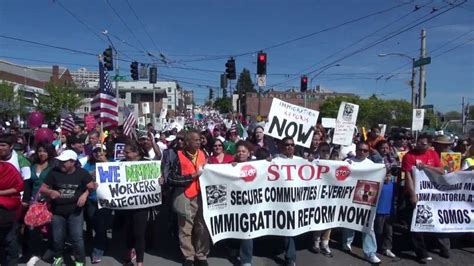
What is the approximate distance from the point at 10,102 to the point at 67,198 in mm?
64172

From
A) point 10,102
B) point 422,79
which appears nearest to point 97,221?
point 422,79

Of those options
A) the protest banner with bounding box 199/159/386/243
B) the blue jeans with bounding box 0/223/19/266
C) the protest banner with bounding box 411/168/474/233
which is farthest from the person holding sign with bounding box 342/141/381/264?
the blue jeans with bounding box 0/223/19/266

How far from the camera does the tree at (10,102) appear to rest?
60634 mm

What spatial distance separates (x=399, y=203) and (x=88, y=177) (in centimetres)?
470

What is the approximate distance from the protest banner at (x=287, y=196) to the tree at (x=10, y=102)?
197 feet

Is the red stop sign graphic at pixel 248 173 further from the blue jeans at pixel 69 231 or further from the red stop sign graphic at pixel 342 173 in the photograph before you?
the blue jeans at pixel 69 231

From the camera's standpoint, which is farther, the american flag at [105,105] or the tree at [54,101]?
the tree at [54,101]

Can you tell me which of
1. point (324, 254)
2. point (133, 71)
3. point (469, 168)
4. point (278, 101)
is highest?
point (133, 71)

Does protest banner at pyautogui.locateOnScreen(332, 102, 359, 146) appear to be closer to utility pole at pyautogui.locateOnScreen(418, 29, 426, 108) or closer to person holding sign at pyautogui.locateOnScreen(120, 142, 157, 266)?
person holding sign at pyautogui.locateOnScreen(120, 142, 157, 266)

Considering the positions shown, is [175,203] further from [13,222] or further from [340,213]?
[340,213]

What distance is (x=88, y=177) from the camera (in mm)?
6086

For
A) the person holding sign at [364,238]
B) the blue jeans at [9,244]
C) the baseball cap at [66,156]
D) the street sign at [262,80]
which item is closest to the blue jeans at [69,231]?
the blue jeans at [9,244]

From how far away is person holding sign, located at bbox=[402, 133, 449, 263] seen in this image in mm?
6864

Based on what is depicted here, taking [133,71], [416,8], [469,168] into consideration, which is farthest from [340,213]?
[133,71]
